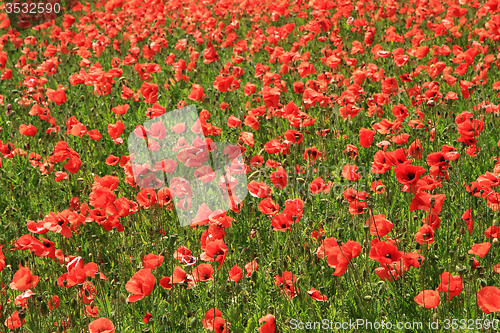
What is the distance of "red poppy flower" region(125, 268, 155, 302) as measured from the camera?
8.02 ft

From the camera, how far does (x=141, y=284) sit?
249cm

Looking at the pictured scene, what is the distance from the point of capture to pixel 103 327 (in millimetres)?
2324

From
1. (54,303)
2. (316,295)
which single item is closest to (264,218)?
(316,295)

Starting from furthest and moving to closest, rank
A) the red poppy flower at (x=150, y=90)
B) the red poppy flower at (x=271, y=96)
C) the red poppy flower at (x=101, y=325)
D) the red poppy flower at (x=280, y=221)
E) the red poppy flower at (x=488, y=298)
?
the red poppy flower at (x=150, y=90), the red poppy flower at (x=271, y=96), the red poppy flower at (x=280, y=221), the red poppy flower at (x=101, y=325), the red poppy flower at (x=488, y=298)

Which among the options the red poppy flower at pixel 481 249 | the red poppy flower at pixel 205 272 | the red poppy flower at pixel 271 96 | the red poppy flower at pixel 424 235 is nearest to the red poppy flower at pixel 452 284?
the red poppy flower at pixel 481 249

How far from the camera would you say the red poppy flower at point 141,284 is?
245 centimetres

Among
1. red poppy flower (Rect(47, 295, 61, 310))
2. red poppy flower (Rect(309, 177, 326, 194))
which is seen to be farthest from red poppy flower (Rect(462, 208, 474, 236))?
red poppy flower (Rect(47, 295, 61, 310))

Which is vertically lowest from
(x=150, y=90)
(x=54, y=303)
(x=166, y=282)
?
(x=54, y=303)

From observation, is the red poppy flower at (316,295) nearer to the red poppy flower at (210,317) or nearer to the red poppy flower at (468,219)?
the red poppy flower at (210,317)

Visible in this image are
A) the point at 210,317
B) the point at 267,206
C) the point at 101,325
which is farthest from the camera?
the point at 267,206

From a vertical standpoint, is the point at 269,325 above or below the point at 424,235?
below

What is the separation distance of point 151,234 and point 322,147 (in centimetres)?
154

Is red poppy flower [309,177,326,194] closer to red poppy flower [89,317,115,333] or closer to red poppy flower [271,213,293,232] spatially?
red poppy flower [271,213,293,232]

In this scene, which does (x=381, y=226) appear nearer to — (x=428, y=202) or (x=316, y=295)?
(x=428, y=202)
